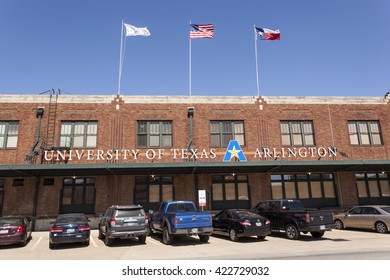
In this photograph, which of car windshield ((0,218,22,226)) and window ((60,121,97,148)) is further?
window ((60,121,97,148))

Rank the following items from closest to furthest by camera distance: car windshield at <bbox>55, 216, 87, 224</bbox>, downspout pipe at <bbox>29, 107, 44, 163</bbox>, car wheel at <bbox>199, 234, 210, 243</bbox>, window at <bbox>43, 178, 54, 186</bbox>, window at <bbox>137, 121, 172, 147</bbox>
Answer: car windshield at <bbox>55, 216, 87, 224</bbox> → car wheel at <bbox>199, 234, 210, 243</bbox> → downspout pipe at <bbox>29, 107, 44, 163</bbox> → window at <bbox>43, 178, 54, 186</bbox> → window at <bbox>137, 121, 172, 147</bbox>

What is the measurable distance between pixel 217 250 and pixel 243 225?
2.43 meters

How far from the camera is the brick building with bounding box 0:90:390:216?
22.1 meters

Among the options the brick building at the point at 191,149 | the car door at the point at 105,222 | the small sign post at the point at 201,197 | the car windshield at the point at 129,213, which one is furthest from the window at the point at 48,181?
the small sign post at the point at 201,197

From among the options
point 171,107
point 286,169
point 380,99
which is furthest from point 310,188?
point 171,107

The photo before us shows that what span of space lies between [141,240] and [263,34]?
20752 mm

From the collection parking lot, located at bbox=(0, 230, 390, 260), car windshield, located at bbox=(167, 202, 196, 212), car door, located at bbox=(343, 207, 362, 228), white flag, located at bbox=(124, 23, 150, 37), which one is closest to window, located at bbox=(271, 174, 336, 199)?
car door, located at bbox=(343, 207, 362, 228)

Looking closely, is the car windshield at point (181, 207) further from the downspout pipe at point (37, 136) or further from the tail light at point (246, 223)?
the downspout pipe at point (37, 136)

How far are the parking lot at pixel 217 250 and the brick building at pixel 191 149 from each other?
7031mm

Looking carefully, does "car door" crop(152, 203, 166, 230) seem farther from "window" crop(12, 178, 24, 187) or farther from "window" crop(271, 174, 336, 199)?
"window" crop(12, 178, 24, 187)

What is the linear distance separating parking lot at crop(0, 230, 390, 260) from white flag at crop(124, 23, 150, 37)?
58.6 feet

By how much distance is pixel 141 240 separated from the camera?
1448 centimetres

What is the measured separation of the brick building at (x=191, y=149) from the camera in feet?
72.5

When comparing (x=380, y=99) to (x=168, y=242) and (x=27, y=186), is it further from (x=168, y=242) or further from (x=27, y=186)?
(x=27, y=186)
